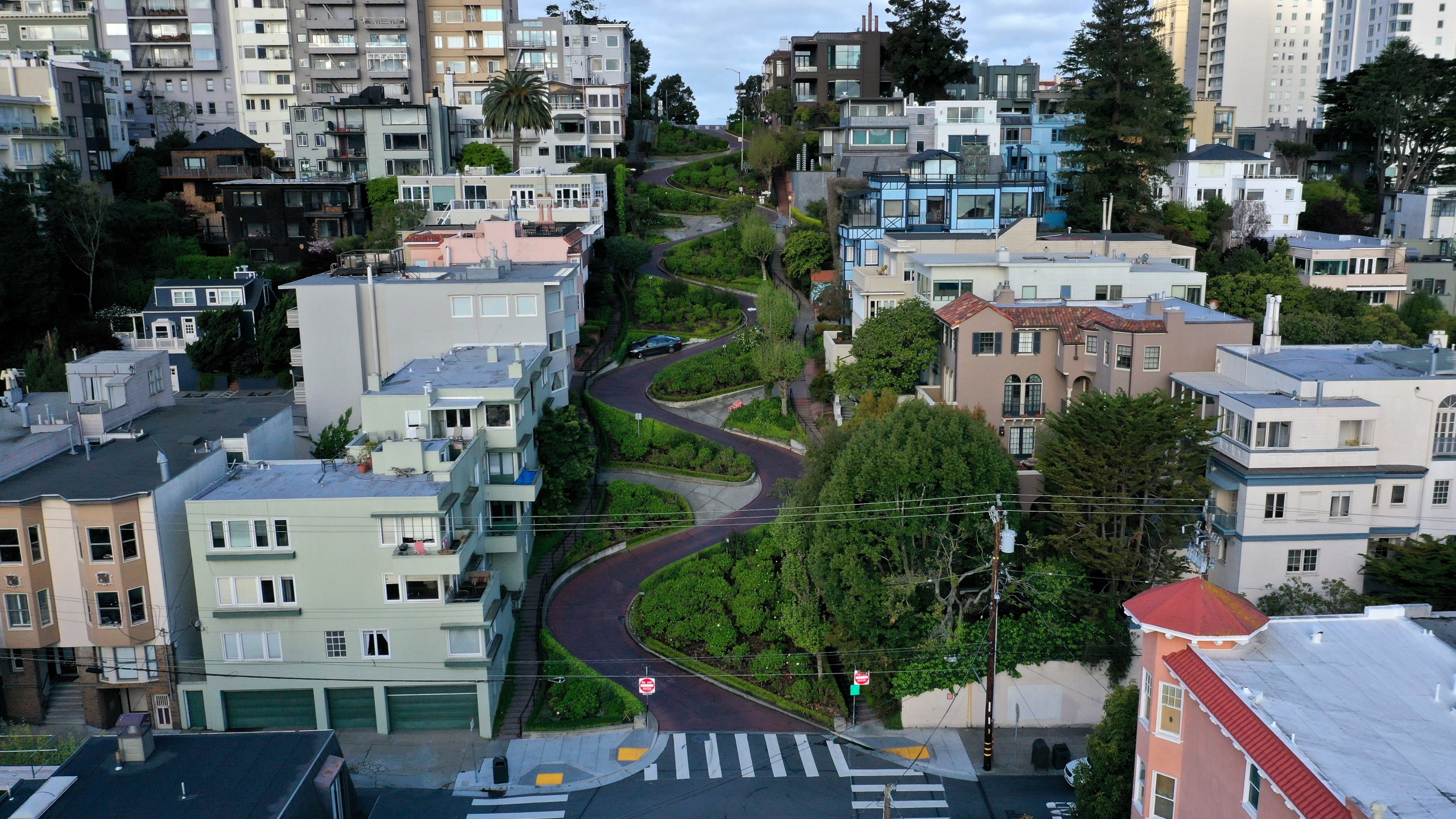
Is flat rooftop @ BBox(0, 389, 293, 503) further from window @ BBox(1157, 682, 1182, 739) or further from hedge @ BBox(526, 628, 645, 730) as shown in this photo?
window @ BBox(1157, 682, 1182, 739)

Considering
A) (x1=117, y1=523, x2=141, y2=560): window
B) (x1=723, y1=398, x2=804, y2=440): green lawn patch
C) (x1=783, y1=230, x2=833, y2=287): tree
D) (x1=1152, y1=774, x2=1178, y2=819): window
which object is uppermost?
(x1=783, y1=230, x2=833, y2=287): tree

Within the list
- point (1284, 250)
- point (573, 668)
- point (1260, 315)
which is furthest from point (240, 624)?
point (1284, 250)

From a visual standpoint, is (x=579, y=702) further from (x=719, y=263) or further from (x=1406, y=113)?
(x=1406, y=113)

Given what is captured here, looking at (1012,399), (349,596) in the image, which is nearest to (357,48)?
(1012,399)

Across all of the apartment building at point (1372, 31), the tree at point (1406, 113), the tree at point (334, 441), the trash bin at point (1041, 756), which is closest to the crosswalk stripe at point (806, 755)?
the trash bin at point (1041, 756)

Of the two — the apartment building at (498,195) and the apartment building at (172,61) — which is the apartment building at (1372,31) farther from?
the apartment building at (172,61)

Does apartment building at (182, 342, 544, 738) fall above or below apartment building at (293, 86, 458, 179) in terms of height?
below

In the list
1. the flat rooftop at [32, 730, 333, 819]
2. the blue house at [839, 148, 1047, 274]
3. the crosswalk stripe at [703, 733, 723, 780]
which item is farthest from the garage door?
the blue house at [839, 148, 1047, 274]
